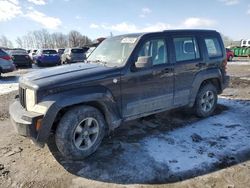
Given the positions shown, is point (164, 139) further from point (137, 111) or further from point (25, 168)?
point (25, 168)

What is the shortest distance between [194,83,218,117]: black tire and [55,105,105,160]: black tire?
8.94 feet

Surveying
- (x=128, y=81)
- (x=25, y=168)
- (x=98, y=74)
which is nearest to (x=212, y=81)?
(x=128, y=81)

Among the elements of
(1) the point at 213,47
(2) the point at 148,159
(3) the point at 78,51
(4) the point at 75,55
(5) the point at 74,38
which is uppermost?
(5) the point at 74,38

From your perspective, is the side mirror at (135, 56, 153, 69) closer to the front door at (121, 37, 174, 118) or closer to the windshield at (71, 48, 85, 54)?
the front door at (121, 37, 174, 118)

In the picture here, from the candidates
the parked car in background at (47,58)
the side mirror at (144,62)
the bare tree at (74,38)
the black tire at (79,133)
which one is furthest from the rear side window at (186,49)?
the bare tree at (74,38)

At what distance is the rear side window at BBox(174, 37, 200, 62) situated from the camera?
5.44 metres

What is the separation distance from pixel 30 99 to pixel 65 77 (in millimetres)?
620

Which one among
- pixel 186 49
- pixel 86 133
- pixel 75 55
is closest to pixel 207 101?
Result: pixel 186 49

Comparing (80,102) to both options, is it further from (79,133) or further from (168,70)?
(168,70)

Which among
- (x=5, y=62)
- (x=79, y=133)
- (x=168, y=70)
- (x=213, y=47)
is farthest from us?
(x=5, y=62)

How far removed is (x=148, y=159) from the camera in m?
4.21

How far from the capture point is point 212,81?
6.51 metres

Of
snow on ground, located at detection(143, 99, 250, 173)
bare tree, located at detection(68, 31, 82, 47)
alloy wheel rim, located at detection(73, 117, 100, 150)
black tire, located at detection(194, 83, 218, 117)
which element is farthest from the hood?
bare tree, located at detection(68, 31, 82, 47)

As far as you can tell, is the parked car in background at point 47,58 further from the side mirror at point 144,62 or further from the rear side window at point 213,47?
the side mirror at point 144,62
